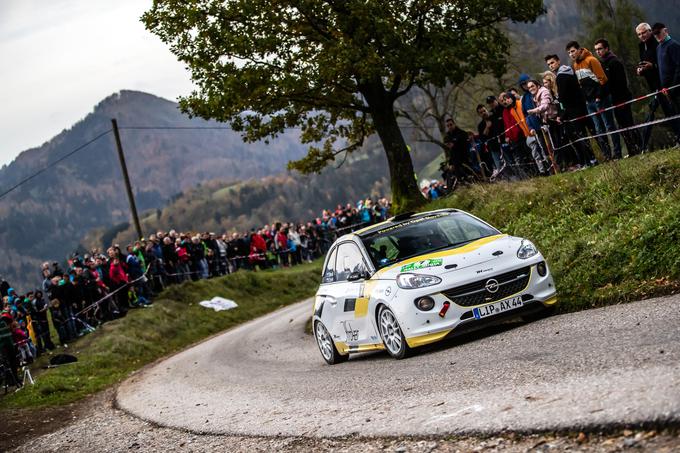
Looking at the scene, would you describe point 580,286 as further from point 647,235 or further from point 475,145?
point 475,145

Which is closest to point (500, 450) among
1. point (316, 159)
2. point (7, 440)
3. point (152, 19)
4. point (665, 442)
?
point (665, 442)

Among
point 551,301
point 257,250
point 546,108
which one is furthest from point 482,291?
point 257,250

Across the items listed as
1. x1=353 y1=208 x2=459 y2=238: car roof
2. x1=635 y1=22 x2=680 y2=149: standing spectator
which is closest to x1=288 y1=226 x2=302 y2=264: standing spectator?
x1=635 y1=22 x2=680 y2=149: standing spectator

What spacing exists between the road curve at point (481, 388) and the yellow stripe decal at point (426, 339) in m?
0.21

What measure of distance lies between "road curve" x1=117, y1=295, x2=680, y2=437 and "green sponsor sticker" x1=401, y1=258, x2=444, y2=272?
3.46ft

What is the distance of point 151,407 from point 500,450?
8.59 m

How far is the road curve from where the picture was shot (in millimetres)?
6098

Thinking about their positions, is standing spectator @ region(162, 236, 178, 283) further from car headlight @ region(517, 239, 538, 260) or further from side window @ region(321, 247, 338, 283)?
car headlight @ region(517, 239, 538, 260)

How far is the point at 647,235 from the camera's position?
11188 mm

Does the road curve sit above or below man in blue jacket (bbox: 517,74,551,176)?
below

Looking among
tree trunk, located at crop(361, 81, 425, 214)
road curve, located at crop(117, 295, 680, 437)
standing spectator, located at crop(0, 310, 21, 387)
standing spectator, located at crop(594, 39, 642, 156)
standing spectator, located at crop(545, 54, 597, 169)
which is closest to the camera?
road curve, located at crop(117, 295, 680, 437)

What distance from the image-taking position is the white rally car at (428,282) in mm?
10312

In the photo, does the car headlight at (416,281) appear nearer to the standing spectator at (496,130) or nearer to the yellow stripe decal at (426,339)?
the yellow stripe decal at (426,339)

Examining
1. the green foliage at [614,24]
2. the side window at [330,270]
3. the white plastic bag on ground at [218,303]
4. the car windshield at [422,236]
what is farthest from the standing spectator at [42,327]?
the green foliage at [614,24]
